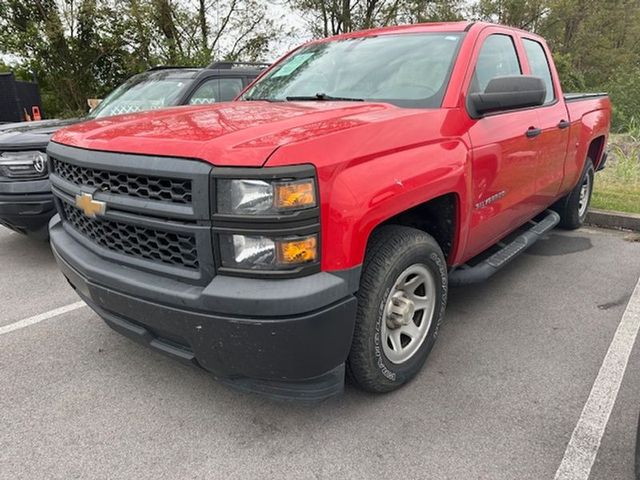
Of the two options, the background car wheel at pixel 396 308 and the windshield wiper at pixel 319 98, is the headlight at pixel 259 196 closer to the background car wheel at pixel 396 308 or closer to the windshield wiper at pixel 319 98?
the background car wheel at pixel 396 308

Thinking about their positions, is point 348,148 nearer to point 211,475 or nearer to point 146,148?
point 146,148

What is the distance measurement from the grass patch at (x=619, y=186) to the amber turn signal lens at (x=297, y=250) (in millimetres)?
5205

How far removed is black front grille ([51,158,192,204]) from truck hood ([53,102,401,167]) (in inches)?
4.2

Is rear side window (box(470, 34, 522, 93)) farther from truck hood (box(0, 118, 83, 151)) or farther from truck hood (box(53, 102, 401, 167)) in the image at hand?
truck hood (box(0, 118, 83, 151))

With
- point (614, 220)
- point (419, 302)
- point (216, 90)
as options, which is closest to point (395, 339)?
point (419, 302)

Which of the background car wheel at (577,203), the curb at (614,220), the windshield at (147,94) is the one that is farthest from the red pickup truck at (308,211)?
the curb at (614,220)

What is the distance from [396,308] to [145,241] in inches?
48.5

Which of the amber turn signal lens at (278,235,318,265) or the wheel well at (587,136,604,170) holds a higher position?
the amber turn signal lens at (278,235,318,265)

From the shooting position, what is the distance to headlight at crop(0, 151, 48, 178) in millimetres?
4172

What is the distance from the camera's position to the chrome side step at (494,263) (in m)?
3.15

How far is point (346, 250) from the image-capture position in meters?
1.95

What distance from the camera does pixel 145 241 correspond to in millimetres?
2141

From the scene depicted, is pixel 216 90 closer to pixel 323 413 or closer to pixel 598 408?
pixel 323 413

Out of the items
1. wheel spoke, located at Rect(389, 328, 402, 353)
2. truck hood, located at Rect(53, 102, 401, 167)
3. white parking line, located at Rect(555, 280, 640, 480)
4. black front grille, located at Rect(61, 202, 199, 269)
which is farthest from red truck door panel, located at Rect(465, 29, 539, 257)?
black front grille, located at Rect(61, 202, 199, 269)
